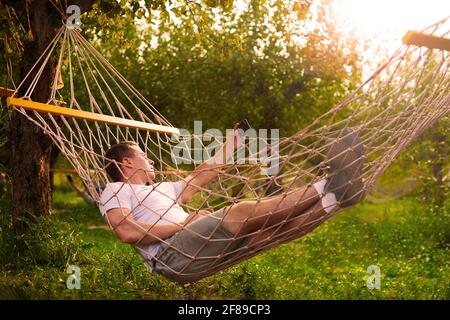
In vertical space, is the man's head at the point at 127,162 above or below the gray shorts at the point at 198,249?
above

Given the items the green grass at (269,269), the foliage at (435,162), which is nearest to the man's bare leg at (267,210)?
the green grass at (269,269)

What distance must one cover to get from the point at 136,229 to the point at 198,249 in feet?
0.88

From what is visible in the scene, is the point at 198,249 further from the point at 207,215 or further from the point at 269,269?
the point at 269,269

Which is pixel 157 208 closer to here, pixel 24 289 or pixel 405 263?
pixel 24 289

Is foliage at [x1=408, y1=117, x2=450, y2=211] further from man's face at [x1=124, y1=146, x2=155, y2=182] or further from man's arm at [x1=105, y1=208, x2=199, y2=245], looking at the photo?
man's arm at [x1=105, y1=208, x2=199, y2=245]

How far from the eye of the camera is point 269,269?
4.23 metres

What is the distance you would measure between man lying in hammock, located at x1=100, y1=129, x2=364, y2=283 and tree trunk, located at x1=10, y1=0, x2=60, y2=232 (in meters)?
1.17

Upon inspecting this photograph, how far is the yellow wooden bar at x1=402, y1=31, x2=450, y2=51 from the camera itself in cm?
266

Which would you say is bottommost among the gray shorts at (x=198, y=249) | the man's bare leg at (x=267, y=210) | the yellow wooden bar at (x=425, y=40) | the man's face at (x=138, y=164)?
the gray shorts at (x=198, y=249)

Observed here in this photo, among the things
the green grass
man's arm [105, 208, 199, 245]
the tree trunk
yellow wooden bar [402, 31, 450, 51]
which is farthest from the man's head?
yellow wooden bar [402, 31, 450, 51]

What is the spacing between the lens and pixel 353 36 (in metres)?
8.81

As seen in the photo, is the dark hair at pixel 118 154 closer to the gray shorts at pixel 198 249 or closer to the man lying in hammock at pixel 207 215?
the man lying in hammock at pixel 207 215

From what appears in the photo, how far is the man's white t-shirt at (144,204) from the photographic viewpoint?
307cm
